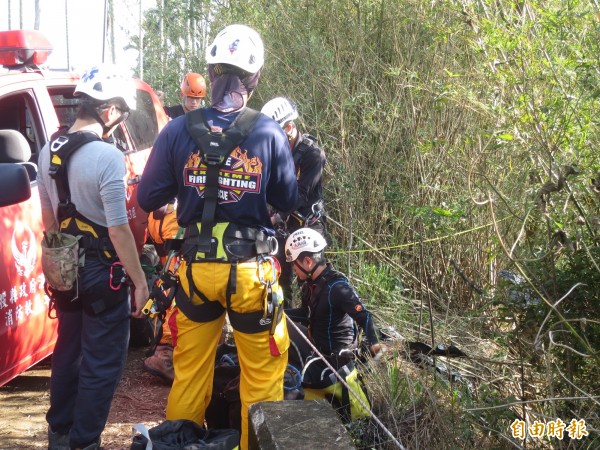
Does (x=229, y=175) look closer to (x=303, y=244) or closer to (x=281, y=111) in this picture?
(x=303, y=244)

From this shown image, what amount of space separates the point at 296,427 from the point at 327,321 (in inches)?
83.1

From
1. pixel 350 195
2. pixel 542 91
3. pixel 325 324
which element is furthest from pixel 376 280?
pixel 542 91

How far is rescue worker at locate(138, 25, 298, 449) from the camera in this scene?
3.78 metres

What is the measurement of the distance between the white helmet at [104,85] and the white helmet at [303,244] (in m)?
1.64

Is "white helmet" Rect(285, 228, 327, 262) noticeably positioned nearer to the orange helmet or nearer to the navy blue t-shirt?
the navy blue t-shirt

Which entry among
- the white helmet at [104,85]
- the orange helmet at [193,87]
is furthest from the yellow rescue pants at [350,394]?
the orange helmet at [193,87]

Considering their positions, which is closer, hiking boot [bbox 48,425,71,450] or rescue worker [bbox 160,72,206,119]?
hiking boot [bbox 48,425,71,450]

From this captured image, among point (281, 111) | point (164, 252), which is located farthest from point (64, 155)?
point (281, 111)

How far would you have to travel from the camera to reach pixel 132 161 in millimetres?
6137

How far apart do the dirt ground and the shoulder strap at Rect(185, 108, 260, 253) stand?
1668 millimetres

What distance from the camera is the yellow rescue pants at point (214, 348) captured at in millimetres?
3791

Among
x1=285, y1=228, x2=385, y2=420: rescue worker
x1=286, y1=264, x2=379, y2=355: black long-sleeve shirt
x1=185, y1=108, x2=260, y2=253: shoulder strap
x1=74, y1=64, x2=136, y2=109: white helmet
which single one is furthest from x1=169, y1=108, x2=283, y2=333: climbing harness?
x1=286, y1=264, x2=379, y2=355: black long-sleeve shirt

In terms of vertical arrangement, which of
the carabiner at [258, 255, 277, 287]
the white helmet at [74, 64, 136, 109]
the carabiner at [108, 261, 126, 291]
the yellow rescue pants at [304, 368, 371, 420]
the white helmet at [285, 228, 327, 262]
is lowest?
the yellow rescue pants at [304, 368, 371, 420]

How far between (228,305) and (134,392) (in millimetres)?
2073
